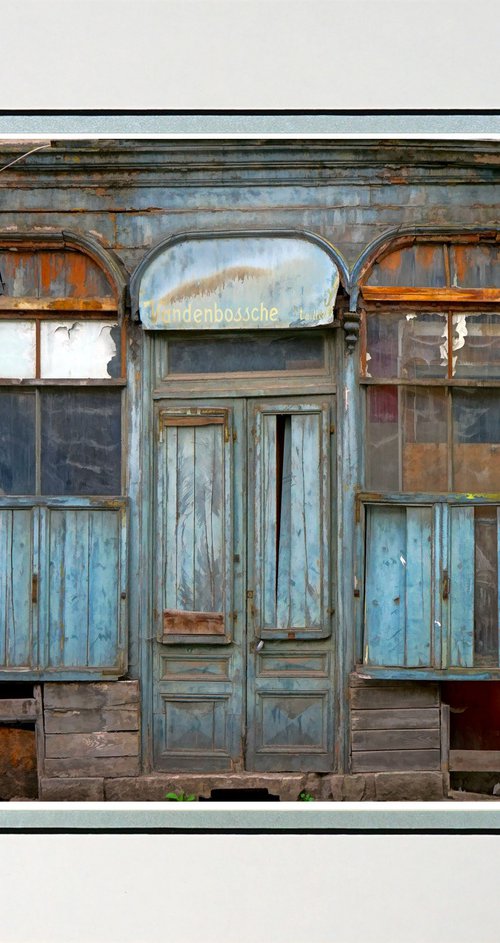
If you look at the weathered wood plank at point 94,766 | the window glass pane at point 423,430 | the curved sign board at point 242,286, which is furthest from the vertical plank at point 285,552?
the weathered wood plank at point 94,766

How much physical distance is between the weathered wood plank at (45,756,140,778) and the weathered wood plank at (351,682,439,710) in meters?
1.20

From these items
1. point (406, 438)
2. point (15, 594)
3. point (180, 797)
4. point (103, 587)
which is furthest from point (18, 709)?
point (406, 438)

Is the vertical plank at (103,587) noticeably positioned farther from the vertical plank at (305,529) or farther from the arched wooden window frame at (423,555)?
the arched wooden window frame at (423,555)

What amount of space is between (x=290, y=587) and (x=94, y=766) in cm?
137

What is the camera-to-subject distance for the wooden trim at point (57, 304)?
18.4 ft

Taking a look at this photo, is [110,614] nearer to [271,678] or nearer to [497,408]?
[271,678]

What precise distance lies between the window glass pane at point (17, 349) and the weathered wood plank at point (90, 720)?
178cm

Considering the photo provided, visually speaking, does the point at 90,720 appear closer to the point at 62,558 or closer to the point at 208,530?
the point at 62,558

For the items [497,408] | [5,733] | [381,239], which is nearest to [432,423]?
[497,408]

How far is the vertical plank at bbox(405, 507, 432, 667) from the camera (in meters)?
5.53

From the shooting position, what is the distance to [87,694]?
5609 millimetres

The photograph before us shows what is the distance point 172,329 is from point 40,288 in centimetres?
73

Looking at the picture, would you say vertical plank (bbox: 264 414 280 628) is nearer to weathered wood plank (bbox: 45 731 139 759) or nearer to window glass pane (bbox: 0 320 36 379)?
weathered wood plank (bbox: 45 731 139 759)

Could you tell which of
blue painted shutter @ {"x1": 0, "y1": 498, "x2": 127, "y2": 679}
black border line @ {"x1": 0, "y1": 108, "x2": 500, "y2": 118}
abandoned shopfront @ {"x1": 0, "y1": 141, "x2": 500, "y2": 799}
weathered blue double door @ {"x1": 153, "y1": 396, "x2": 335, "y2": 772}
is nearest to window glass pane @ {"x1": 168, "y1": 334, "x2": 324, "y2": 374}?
abandoned shopfront @ {"x1": 0, "y1": 141, "x2": 500, "y2": 799}
